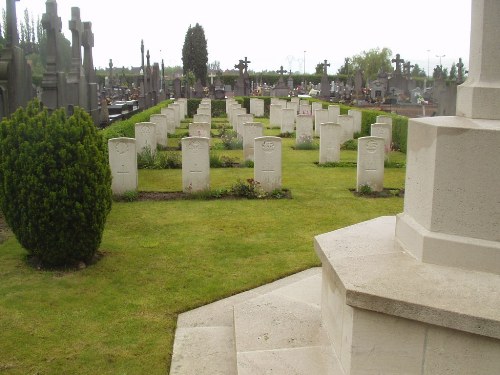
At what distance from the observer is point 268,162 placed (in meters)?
10.2

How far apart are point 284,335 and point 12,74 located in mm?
7948

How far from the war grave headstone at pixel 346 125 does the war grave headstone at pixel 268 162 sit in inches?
296

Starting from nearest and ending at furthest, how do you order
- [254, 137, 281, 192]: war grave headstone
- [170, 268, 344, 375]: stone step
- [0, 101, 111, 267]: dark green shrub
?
[170, 268, 344, 375]: stone step → [0, 101, 111, 267]: dark green shrub → [254, 137, 281, 192]: war grave headstone

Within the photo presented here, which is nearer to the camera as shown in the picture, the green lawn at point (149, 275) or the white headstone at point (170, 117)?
the green lawn at point (149, 275)

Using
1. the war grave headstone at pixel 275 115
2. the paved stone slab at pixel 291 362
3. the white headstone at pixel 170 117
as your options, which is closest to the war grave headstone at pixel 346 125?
the war grave headstone at pixel 275 115

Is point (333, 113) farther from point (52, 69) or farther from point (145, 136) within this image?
point (52, 69)

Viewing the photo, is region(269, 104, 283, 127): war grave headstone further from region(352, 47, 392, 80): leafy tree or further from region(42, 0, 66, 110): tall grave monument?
region(352, 47, 392, 80): leafy tree

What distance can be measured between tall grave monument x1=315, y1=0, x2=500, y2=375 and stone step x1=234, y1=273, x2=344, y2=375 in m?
0.16

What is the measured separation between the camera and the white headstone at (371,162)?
10320 mm

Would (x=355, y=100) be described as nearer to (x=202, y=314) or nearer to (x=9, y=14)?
(x=9, y=14)

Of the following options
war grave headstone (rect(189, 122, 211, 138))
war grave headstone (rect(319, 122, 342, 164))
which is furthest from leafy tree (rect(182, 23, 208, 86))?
war grave headstone (rect(319, 122, 342, 164))

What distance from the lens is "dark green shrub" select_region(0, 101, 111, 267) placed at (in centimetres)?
577

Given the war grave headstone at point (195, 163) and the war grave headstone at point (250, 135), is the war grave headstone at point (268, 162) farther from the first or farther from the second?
the war grave headstone at point (250, 135)

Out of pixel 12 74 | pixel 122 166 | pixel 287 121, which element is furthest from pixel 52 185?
pixel 287 121
